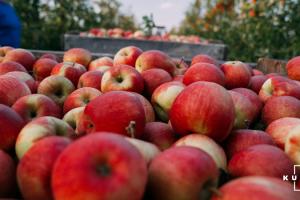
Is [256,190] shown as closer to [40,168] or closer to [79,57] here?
[40,168]

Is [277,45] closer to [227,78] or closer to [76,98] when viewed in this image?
[227,78]

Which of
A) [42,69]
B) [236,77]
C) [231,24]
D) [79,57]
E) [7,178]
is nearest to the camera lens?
[7,178]

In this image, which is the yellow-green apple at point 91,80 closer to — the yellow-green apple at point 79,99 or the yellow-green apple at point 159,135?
the yellow-green apple at point 79,99

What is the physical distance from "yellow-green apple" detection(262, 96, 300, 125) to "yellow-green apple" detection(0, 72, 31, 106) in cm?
124

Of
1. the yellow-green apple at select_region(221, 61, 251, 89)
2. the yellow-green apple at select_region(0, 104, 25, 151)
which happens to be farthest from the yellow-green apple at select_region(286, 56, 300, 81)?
the yellow-green apple at select_region(0, 104, 25, 151)

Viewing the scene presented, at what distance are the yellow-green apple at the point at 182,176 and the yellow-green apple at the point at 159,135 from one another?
1.22ft

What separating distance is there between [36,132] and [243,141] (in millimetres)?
774

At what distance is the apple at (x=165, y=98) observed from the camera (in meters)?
1.94

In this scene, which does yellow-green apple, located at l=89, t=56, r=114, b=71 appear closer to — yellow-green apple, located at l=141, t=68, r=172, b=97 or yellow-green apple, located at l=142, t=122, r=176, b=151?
yellow-green apple, located at l=141, t=68, r=172, b=97

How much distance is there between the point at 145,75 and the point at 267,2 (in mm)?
6889

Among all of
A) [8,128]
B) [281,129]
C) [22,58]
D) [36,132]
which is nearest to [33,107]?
[8,128]

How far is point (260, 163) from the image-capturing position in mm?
1304

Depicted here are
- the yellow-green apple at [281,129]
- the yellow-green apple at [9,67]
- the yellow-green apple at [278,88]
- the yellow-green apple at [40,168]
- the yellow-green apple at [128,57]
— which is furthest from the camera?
the yellow-green apple at [128,57]

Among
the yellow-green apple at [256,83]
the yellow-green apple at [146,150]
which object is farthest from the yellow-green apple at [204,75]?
the yellow-green apple at [146,150]
